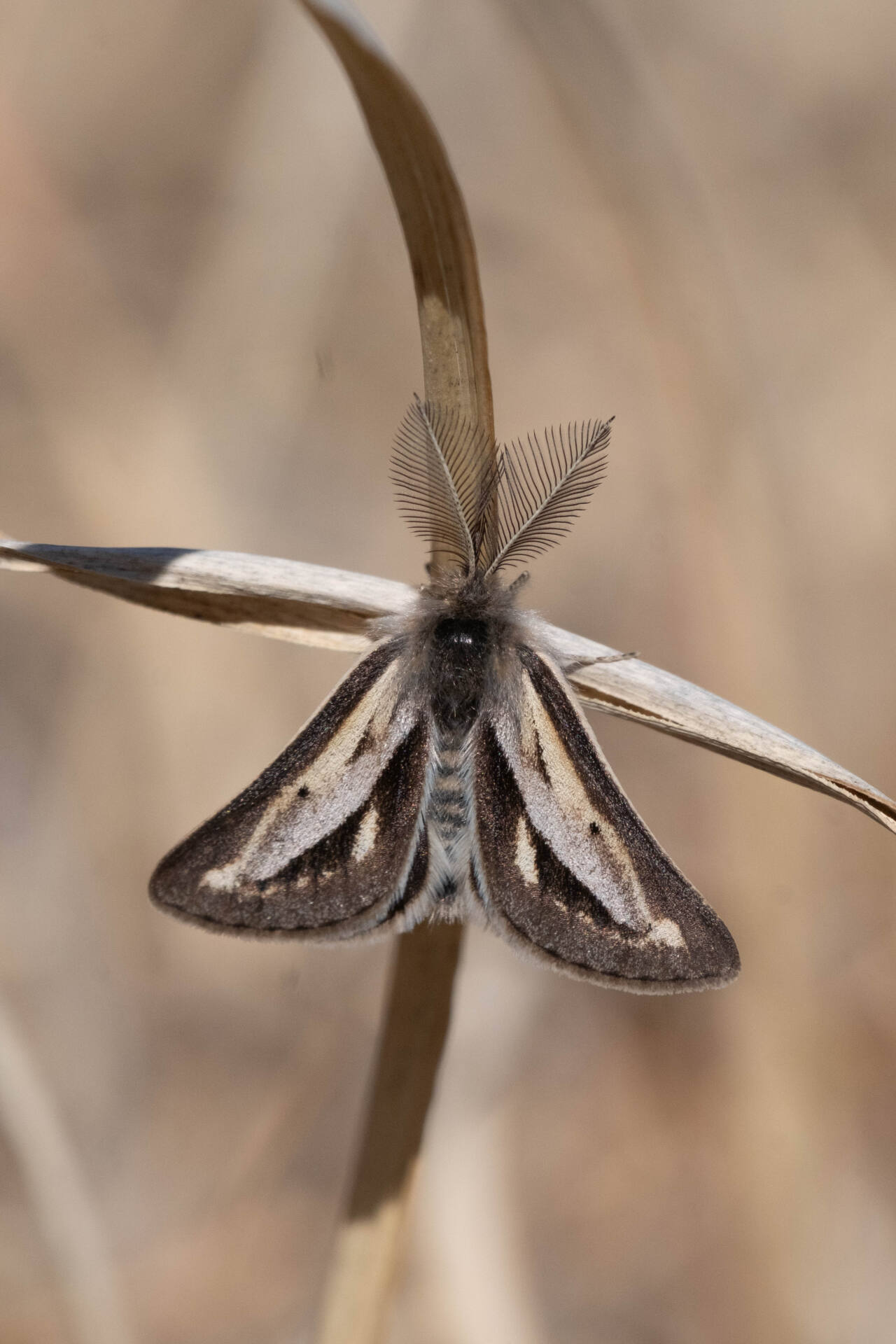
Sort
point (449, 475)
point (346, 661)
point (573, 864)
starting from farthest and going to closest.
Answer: point (346, 661), point (573, 864), point (449, 475)

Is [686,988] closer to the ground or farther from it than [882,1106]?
farther from it

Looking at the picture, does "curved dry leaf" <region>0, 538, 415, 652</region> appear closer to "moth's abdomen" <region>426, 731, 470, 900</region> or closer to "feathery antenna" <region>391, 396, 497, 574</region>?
"feathery antenna" <region>391, 396, 497, 574</region>

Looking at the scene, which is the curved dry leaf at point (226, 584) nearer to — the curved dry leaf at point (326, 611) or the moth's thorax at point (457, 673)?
the curved dry leaf at point (326, 611)

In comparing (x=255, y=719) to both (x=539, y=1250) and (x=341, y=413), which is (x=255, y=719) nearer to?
(x=341, y=413)

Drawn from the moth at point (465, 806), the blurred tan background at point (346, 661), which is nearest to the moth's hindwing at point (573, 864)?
the moth at point (465, 806)

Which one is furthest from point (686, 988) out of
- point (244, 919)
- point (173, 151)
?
point (173, 151)

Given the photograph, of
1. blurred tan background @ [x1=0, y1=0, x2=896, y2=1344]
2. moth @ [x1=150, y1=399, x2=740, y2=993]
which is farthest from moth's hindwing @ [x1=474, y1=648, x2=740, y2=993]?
blurred tan background @ [x1=0, y1=0, x2=896, y2=1344]

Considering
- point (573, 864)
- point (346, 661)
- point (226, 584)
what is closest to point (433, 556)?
point (226, 584)

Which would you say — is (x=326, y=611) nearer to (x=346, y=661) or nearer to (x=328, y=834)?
(x=328, y=834)
